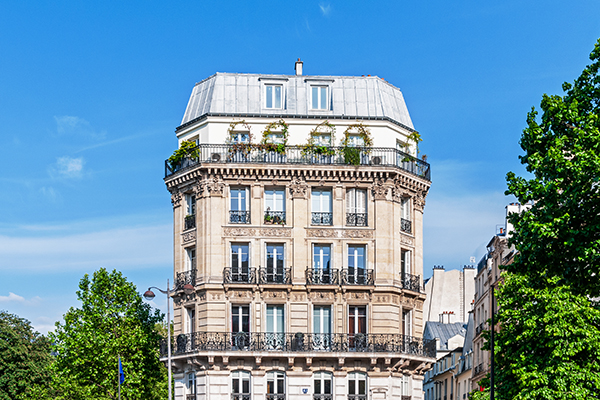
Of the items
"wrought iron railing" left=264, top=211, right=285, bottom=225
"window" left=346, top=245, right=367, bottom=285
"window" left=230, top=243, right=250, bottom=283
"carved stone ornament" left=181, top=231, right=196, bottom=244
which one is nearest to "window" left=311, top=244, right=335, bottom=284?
"window" left=346, top=245, right=367, bottom=285

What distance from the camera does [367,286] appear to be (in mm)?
49562

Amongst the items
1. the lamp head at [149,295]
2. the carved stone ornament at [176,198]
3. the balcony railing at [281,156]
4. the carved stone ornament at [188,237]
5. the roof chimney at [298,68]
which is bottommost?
the lamp head at [149,295]

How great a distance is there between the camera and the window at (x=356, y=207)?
50625mm

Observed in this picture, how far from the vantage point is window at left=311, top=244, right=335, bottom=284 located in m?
49.8

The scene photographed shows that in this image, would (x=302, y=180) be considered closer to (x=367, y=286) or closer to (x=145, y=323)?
(x=367, y=286)

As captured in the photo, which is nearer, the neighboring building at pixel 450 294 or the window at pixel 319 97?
the window at pixel 319 97

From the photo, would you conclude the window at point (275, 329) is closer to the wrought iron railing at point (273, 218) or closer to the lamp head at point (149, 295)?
the wrought iron railing at point (273, 218)

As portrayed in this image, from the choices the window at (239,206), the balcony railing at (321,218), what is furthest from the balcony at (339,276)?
the window at (239,206)

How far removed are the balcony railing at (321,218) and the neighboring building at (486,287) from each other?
57.1 feet

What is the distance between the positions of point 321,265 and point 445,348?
42.3m

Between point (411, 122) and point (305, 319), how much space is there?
13197 millimetres

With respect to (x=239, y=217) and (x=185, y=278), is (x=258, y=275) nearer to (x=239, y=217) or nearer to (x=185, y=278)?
(x=239, y=217)

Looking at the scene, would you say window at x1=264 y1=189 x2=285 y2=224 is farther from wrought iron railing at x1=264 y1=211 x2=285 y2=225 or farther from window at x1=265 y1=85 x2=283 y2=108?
window at x1=265 y1=85 x2=283 y2=108

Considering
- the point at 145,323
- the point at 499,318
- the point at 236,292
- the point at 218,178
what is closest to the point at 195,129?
the point at 218,178
